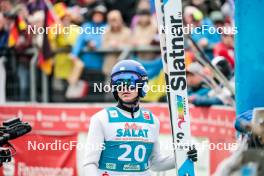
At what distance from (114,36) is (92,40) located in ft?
1.25

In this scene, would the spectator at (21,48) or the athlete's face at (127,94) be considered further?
the spectator at (21,48)

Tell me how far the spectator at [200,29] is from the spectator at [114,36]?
3.74 ft

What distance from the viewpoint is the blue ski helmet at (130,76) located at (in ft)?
30.0

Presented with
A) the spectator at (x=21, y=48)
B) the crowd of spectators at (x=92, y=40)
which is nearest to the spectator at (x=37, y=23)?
the crowd of spectators at (x=92, y=40)

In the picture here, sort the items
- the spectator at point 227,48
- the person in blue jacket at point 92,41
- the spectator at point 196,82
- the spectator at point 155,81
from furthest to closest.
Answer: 1. the person in blue jacket at point 92,41
2. the spectator at point 155,81
3. the spectator at point 227,48
4. the spectator at point 196,82

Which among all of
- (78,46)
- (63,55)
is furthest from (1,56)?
(78,46)

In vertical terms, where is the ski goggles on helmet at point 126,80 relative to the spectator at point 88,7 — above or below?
below

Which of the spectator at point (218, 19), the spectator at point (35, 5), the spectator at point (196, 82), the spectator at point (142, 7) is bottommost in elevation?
the spectator at point (196, 82)

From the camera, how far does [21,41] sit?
17.1 metres

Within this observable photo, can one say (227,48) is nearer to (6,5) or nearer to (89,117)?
(89,117)

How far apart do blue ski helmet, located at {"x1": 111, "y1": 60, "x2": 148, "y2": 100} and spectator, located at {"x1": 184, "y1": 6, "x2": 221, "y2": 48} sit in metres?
5.72

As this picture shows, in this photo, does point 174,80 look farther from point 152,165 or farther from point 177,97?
point 152,165

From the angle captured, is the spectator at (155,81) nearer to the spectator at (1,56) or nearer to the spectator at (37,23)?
the spectator at (37,23)

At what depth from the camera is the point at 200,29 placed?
14953 mm
